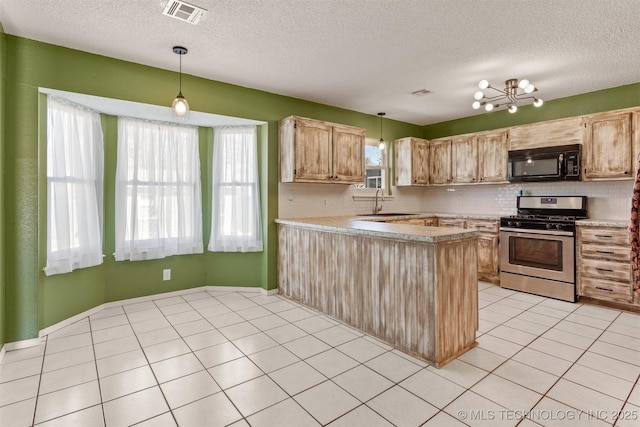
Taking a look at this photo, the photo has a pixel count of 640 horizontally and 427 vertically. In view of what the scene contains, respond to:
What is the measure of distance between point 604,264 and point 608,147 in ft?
4.67

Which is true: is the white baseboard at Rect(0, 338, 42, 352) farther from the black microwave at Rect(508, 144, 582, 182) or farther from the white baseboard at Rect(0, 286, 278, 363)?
the black microwave at Rect(508, 144, 582, 182)

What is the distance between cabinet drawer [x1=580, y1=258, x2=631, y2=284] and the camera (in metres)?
3.66

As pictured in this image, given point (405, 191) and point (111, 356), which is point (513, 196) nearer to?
point (405, 191)

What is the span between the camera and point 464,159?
545 centimetres

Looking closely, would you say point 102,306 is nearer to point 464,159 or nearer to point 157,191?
point 157,191

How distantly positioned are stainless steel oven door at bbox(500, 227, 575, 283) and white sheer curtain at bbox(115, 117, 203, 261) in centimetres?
421

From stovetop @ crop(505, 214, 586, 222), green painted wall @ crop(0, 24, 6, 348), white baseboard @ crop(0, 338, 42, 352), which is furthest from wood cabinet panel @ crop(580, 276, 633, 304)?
green painted wall @ crop(0, 24, 6, 348)

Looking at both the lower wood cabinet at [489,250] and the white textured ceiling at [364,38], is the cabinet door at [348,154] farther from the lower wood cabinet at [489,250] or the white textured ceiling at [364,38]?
the lower wood cabinet at [489,250]

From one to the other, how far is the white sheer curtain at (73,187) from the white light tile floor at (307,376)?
0.73 m

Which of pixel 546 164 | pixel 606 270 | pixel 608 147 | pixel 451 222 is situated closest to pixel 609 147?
pixel 608 147

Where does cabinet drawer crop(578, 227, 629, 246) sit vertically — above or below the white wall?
below

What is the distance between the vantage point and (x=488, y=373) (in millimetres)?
2365

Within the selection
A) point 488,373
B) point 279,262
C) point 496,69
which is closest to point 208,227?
point 279,262

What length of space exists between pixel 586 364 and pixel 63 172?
15.7 feet
